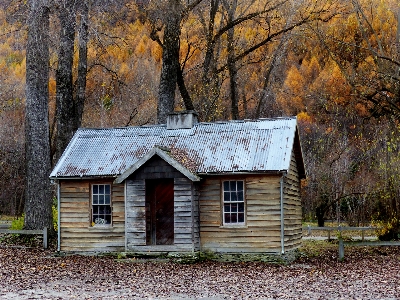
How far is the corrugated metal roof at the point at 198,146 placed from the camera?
60.7ft

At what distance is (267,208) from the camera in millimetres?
18234

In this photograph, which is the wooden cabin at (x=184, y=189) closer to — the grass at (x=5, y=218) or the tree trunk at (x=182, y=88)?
the tree trunk at (x=182, y=88)

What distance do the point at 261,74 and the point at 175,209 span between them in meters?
23.5

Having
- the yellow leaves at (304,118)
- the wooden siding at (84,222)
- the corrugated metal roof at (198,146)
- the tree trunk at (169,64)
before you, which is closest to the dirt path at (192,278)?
the wooden siding at (84,222)

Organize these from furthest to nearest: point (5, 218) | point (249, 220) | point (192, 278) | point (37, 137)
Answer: point (5, 218)
point (37, 137)
point (249, 220)
point (192, 278)

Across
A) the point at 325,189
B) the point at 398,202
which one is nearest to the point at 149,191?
the point at 398,202

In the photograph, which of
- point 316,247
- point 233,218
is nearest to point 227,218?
point 233,218

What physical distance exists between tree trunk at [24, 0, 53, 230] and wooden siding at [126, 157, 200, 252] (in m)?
4.53

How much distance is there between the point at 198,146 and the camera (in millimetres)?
19828

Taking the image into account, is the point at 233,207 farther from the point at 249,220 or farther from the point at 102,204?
the point at 102,204

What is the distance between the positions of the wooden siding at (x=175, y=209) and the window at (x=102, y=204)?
3.86 ft

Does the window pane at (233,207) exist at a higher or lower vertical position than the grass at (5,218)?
higher

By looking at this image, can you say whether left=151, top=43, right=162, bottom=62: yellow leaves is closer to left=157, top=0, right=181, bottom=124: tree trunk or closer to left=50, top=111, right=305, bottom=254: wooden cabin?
left=157, top=0, right=181, bottom=124: tree trunk

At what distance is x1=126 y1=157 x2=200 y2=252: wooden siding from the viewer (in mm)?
18344
